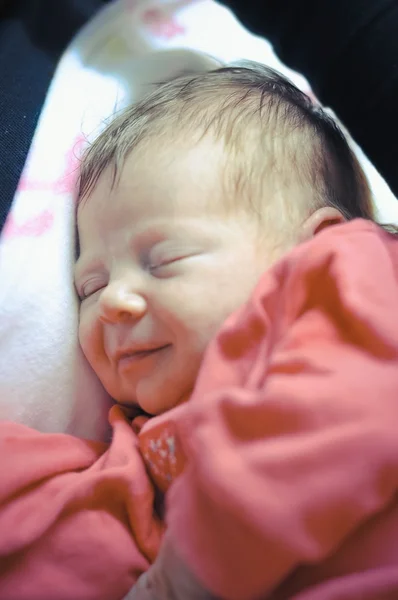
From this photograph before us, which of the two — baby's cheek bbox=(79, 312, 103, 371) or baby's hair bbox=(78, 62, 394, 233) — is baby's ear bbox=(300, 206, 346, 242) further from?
baby's cheek bbox=(79, 312, 103, 371)

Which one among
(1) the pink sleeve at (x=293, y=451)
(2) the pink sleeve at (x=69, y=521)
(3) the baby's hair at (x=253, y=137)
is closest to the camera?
(1) the pink sleeve at (x=293, y=451)

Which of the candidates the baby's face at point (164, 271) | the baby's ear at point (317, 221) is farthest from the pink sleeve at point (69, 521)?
the baby's ear at point (317, 221)

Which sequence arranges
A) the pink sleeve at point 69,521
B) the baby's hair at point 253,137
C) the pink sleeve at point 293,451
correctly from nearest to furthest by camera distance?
1. the pink sleeve at point 293,451
2. the pink sleeve at point 69,521
3. the baby's hair at point 253,137

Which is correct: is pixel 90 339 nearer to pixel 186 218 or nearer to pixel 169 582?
pixel 186 218

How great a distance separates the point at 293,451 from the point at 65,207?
1.82ft

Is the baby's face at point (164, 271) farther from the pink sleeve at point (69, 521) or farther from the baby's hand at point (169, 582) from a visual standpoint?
the baby's hand at point (169, 582)

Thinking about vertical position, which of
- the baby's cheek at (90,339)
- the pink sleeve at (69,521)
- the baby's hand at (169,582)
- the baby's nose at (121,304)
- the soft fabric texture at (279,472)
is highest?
the soft fabric texture at (279,472)

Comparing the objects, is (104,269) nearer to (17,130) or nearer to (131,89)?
(17,130)

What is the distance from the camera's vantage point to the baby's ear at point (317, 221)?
728 millimetres

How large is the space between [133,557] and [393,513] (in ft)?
0.98

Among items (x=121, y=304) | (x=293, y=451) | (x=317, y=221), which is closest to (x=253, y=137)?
(x=317, y=221)

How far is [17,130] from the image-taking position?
87 cm

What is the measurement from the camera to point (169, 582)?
51cm

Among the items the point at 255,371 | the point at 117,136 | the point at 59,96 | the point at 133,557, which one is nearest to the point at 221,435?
the point at 255,371
